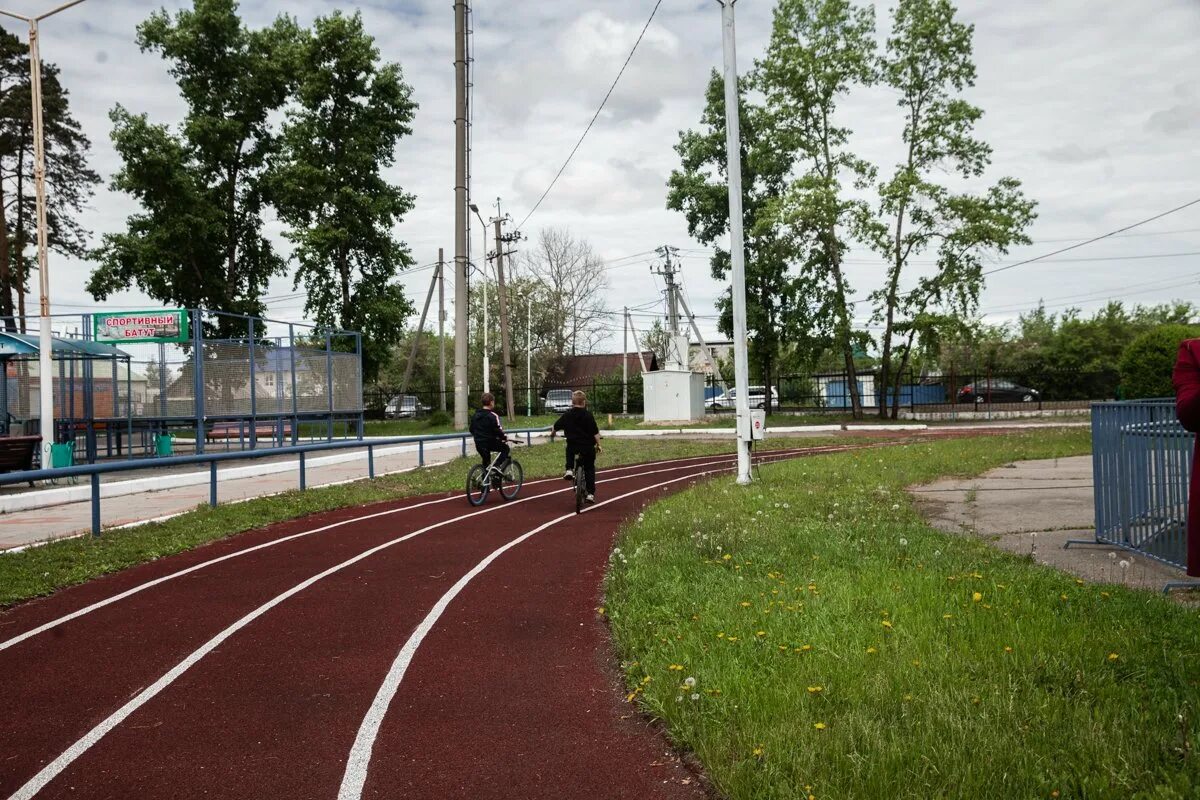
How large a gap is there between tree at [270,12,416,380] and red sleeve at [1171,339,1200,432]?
1470 inches

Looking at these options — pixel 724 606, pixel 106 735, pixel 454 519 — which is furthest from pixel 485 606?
pixel 454 519

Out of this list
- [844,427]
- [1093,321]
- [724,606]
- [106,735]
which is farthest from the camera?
[1093,321]

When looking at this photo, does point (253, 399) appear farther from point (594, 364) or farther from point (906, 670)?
point (594, 364)

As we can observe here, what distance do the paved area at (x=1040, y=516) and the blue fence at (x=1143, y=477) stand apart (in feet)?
0.57

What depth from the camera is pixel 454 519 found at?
13164 mm

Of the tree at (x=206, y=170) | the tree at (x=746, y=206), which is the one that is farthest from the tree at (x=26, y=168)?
the tree at (x=746, y=206)

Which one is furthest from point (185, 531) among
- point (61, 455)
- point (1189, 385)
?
point (1189, 385)

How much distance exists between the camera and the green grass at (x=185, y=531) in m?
9.02

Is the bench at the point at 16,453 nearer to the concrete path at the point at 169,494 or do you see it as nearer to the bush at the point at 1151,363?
the concrete path at the point at 169,494

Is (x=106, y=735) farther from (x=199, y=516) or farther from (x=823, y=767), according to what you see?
(x=199, y=516)

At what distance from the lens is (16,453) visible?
16641 millimetres

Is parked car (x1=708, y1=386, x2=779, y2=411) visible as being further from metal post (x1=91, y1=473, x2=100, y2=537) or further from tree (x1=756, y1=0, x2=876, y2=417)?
metal post (x1=91, y1=473, x2=100, y2=537)

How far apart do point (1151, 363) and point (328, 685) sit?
85.5 feet

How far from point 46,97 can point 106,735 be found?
4430 centimetres
